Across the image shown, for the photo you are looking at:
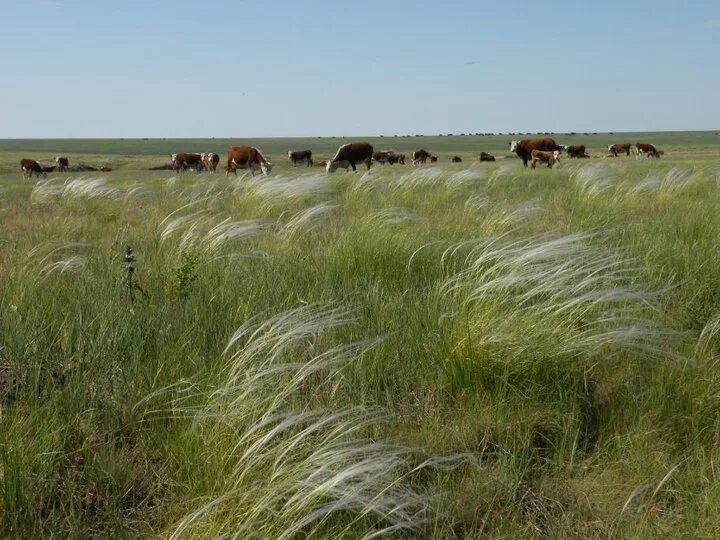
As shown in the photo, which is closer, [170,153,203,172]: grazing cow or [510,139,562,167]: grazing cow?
[510,139,562,167]: grazing cow

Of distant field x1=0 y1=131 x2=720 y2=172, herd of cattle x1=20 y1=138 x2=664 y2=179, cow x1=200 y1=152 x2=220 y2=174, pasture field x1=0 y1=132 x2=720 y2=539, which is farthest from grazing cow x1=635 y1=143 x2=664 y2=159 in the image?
pasture field x1=0 y1=132 x2=720 y2=539

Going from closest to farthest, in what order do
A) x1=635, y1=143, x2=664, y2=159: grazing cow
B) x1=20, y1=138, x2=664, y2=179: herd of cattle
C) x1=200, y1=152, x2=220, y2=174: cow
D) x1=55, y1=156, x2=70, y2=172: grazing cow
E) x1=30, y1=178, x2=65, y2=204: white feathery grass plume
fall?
x1=30, y1=178, x2=65, y2=204: white feathery grass plume
x1=20, y1=138, x2=664, y2=179: herd of cattle
x1=200, y1=152, x2=220, y2=174: cow
x1=55, y1=156, x2=70, y2=172: grazing cow
x1=635, y1=143, x2=664, y2=159: grazing cow

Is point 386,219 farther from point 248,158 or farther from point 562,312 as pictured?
point 248,158

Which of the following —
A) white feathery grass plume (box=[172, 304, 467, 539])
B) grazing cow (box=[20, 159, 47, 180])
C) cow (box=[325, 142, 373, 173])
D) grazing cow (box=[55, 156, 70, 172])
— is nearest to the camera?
white feathery grass plume (box=[172, 304, 467, 539])

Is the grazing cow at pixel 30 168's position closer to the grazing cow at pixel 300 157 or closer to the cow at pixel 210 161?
the cow at pixel 210 161

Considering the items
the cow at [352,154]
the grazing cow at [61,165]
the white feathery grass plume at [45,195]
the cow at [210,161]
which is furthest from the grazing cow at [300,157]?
the white feathery grass plume at [45,195]

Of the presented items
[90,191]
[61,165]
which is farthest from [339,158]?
[61,165]

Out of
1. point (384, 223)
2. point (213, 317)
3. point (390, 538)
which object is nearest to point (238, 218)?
point (384, 223)

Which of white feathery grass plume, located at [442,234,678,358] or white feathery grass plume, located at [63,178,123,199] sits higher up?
white feathery grass plume, located at [63,178,123,199]

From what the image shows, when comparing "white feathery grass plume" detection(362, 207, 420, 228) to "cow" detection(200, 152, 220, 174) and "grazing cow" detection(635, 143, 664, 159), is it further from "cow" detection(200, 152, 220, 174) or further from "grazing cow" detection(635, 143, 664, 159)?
"grazing cow" detection(635, 143, 664, 159)

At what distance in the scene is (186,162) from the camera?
40.6 metres

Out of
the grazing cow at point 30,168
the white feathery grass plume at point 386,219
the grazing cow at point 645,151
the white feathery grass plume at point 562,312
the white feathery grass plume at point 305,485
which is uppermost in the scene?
the grazing cow at point 645,151

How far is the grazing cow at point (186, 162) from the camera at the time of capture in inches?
1567

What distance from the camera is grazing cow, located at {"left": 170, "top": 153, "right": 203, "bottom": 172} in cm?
3979
